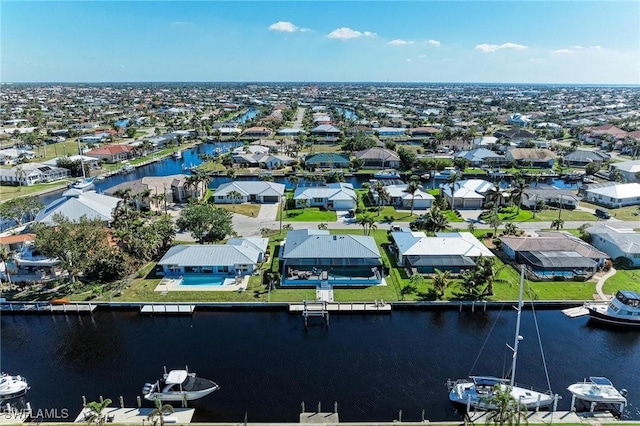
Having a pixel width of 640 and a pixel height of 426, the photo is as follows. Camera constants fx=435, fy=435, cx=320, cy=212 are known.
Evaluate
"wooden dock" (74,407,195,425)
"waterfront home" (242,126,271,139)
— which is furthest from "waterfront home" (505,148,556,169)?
"wooden dock" (74,407,195,425)

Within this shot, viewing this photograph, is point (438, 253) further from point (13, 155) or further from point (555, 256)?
point (13, 155)

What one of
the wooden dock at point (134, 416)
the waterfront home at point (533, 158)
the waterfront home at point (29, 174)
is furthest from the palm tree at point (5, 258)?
the waterfront home at point (533, 158)

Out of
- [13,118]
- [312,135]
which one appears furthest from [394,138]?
[13,118]

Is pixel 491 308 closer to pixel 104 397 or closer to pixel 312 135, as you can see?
pixel 104 397

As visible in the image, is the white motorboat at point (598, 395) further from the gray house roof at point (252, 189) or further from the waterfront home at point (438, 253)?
the gray house roof at point (252, 189)

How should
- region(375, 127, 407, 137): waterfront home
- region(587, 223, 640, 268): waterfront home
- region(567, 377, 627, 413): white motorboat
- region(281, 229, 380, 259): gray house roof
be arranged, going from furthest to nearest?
region(375, 127, 407, 137): waterfront home → region(587, 223, 640, 268): waterfront home → region(281, 229, 380, 259): gray house roof → region(567, 377, 627, 413): white motorboat

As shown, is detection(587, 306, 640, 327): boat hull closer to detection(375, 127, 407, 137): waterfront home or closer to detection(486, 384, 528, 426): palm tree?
detection(486, 384, 528, 426): palm tree

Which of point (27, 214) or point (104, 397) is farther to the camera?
point (27, 214)
